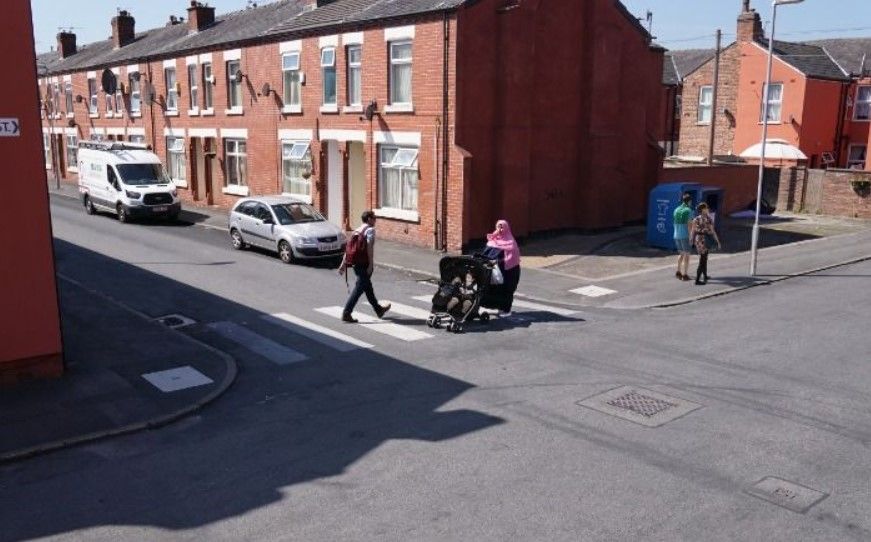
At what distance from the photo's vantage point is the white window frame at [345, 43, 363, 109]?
2365 cm

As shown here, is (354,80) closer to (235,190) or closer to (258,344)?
(235,190)

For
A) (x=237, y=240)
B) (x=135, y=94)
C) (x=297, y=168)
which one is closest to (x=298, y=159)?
(x=297, y=168)

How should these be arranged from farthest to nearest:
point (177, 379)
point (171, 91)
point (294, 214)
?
point (171, 91) < point (294, 214) < point (177, 379)

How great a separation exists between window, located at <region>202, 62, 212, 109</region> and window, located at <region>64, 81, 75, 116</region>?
1687 centimetres

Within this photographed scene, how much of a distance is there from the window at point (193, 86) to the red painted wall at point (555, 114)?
52.7 feet

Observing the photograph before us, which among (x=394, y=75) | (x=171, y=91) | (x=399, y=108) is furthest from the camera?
(x=171, y=91)

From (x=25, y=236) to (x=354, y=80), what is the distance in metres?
15.3

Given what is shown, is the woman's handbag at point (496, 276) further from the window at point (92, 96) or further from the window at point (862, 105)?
the window at point (92, 96)

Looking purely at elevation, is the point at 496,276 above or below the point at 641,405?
above

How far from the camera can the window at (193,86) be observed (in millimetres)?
32159

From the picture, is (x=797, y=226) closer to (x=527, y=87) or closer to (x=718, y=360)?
(x=527, y=87)

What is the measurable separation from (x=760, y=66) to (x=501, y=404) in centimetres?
3427

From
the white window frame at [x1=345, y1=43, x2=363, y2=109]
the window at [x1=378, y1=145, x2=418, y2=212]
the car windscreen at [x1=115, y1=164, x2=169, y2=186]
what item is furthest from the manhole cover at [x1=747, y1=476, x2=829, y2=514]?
the car windscreen at [x1=115, y1=164, x2=169, y2=186]

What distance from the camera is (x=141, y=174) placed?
95.1ft
